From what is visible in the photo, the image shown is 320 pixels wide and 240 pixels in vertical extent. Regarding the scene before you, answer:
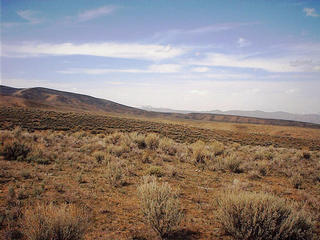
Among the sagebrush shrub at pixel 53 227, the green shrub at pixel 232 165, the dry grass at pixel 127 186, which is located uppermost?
the sagebrush shrub at pixel 53 227

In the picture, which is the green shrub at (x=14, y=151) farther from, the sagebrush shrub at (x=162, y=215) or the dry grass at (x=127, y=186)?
the sagebrush shrub at (x=162, y=215)

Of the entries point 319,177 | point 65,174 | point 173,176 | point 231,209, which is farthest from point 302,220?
point 65,174

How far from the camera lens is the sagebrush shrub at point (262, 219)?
324cm

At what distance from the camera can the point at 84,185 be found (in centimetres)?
604

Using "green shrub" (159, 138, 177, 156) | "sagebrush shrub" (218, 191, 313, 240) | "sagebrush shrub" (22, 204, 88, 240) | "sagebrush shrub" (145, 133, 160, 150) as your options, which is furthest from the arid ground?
"sagebrush shrub" (145, 133, 160, 150)

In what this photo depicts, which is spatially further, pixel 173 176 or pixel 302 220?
pixel 173 176

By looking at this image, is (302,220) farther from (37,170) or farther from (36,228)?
(37,170)

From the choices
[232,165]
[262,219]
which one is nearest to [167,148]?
[232,165]

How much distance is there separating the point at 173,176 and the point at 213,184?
1667mm

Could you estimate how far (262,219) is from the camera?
10.7 feet

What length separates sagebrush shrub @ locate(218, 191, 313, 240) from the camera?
324cm

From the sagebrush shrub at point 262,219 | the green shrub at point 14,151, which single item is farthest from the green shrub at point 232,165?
the green shrub at point 14,151

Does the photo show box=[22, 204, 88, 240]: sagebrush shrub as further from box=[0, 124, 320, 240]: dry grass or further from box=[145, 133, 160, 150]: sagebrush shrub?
box=[145, 133, 160, 150]: sagebrush shrub

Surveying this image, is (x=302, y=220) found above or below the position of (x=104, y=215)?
above
